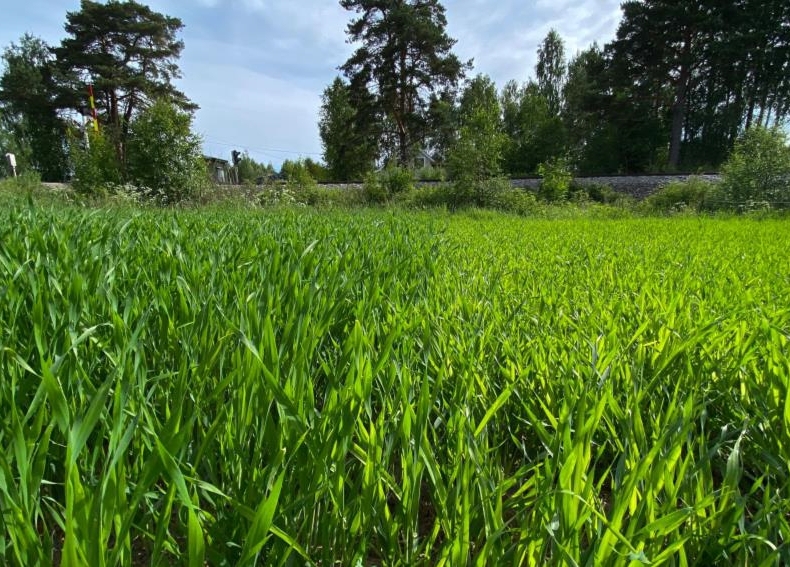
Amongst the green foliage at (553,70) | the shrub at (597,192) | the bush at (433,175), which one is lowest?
the shrub at (597,192)

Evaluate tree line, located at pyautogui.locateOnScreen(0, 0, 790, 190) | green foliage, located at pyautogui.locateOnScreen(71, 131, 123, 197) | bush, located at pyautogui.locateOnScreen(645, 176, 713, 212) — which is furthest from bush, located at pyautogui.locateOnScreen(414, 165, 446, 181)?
green foliage, located at pyautogui.locateOnScreen(71, 131, 123, 197)

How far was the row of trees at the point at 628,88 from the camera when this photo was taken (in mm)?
25688

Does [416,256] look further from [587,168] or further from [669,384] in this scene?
[587,168]

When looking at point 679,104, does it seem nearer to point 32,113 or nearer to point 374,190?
point 374,190

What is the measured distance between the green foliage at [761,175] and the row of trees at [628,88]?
1253cm

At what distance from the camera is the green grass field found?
51 cm

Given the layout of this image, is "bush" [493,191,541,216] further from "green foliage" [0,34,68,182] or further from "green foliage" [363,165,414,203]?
"green foliage" [0,34,68,182]

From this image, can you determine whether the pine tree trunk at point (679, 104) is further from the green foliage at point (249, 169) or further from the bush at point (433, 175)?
the green foliage at point (249, 169)

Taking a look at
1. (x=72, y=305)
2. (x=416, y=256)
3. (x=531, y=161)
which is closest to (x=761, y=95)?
(x=531, y=161)

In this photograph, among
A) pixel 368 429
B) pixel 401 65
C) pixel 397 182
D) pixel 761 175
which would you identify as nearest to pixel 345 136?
pixel 401 65

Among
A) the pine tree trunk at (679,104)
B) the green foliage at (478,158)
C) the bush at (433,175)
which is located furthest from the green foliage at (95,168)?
the pine tree trunk at (679,104)

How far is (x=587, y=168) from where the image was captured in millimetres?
32188

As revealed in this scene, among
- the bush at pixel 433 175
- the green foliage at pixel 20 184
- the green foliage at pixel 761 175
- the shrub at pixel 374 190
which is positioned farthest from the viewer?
the bush at pixel 433 175

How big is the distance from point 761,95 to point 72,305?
40794mm
